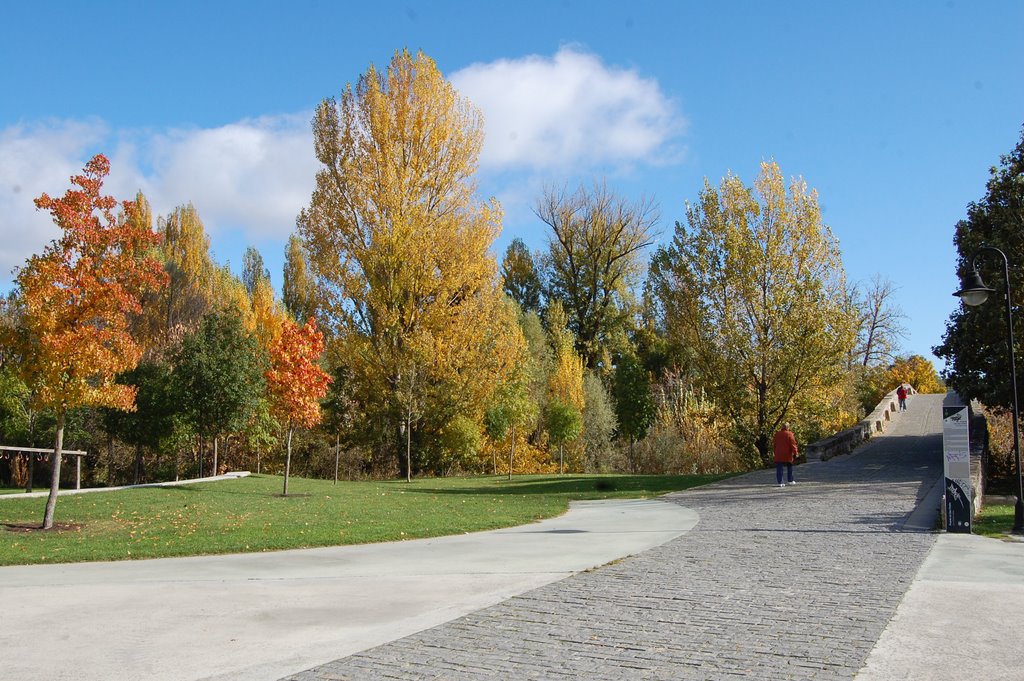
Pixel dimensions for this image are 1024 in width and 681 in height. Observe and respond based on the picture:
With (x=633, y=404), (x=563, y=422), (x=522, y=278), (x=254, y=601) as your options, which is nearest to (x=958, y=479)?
(x=254, y=601)

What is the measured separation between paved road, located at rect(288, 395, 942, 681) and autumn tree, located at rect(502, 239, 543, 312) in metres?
46.4

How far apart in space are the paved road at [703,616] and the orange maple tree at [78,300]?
11.6 meters

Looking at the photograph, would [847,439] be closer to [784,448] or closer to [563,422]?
[784,448]

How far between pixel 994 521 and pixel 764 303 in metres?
15.1

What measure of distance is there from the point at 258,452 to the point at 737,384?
23.5 m

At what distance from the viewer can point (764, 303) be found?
29.4 m

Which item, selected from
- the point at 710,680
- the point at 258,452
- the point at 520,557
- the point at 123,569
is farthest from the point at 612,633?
the point at 258,452

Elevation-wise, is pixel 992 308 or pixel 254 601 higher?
pixel 992 308

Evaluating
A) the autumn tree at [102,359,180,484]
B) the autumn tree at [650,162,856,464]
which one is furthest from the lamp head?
the autumn tree at [102,359,180,484]

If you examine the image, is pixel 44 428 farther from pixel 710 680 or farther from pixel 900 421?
pixel 900 421

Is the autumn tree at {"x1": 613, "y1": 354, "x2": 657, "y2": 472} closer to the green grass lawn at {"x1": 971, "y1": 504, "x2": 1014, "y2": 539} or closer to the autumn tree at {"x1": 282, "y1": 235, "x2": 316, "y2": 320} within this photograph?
the autumn tree at {"x1": 282, "y1": 235, "x2": 316, "y2": 320}

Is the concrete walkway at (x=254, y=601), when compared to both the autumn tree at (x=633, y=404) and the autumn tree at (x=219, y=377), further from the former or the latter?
the autumn tree at (x=633, y=404)

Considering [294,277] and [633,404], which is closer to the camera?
[633,404]

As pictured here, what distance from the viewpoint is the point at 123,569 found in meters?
10.5
